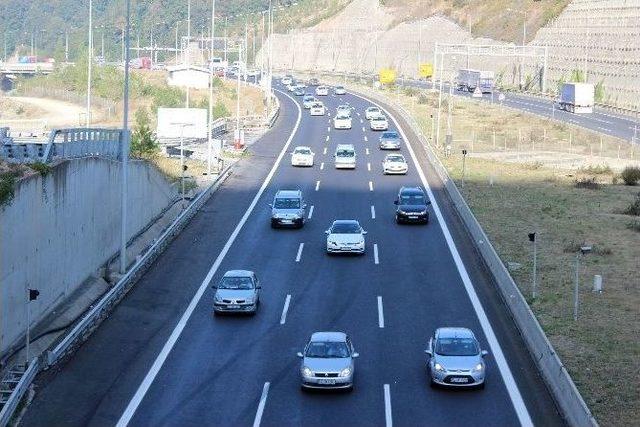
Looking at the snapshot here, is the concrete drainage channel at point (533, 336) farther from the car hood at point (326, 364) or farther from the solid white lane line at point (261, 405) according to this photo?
the solid white lane line at point (261, 405)

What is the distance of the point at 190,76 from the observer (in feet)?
566

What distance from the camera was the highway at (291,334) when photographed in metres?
30.1

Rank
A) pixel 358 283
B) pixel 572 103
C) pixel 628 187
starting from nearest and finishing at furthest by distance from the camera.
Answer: pixel 358 283
pixel 628 187
pixel 572 103

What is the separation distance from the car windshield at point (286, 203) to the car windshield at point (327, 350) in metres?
23.5

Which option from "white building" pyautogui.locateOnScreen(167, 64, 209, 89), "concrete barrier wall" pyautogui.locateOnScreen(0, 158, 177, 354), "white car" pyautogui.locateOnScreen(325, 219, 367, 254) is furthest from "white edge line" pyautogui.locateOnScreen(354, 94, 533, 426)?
"white building" pyautogui.locateOnScreen(167, 64, 209, 89)

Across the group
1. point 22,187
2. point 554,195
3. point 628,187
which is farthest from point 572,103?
point 22,187

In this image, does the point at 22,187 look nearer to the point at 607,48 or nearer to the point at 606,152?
the point at 606,152

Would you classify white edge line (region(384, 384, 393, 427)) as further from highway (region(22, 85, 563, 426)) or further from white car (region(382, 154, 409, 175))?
white car (region(382, 154, 409, 175))

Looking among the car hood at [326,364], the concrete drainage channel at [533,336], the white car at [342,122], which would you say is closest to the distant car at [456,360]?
the concrete drainage channel at [533,336]

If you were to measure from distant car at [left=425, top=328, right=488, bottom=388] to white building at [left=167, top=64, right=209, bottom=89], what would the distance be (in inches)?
5623

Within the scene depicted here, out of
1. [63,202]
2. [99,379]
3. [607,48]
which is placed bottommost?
[99,379]

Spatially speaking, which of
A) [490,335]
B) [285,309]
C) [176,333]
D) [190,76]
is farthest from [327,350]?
[190,76]

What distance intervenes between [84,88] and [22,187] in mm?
148820

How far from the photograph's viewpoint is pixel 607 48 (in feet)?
452
